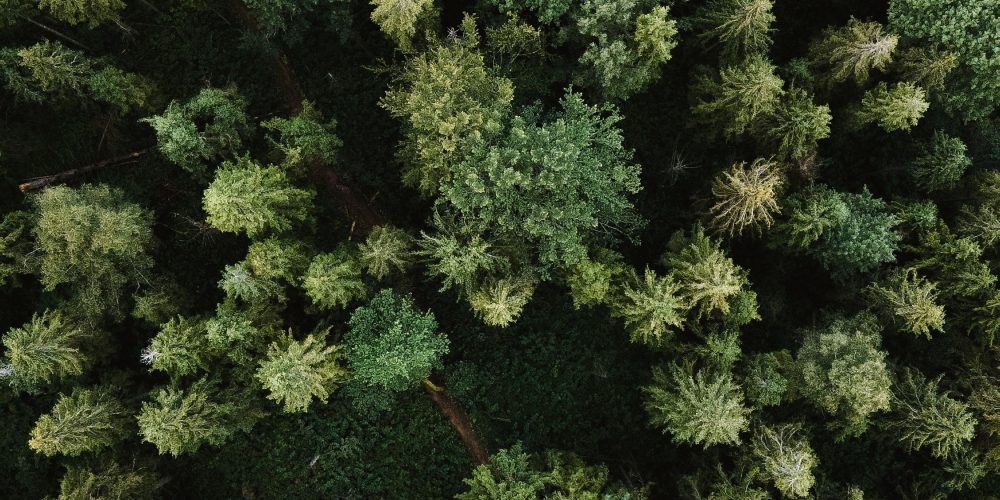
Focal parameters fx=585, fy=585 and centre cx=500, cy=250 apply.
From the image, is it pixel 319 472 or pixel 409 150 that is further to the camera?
pixel 319 472

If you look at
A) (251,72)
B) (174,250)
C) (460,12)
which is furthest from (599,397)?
(251,72)

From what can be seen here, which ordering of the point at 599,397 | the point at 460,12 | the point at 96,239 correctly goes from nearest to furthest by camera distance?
the point at 96,239, the point at 460,12, the point at 599,397

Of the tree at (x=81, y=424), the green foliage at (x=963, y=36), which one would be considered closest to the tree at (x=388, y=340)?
the tree at (x=81, y=424)

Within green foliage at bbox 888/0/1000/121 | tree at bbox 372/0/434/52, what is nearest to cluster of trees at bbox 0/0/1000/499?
green foliage at bbox 888/0/1000/121

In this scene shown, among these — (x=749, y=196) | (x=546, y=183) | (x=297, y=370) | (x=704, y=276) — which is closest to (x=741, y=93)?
(x=749, y=196)

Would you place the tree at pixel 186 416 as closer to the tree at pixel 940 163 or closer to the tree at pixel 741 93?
the tree at pixel 741 93

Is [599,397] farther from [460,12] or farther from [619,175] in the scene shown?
[460,12]

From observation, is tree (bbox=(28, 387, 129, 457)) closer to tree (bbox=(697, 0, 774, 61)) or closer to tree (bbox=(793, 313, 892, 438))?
tree (bbox=(793, 313, 892, 438))
